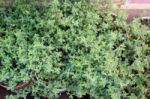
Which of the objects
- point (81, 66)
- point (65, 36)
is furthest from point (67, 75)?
point (65, 36)

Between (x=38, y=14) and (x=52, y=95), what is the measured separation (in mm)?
493

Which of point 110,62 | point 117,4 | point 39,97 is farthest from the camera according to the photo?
point 117,4

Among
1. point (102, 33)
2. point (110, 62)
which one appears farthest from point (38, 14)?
point (110, 62)

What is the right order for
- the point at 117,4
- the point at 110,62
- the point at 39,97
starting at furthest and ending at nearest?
the point at 117,4 < the point at 39,97 < the point at 110,62

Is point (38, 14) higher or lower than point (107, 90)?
higher

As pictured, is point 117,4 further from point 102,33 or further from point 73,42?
point 73,42

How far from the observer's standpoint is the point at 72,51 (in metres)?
1.90

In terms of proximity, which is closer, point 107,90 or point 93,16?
point 107,90

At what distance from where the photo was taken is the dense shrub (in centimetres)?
184

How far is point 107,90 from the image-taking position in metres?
1.85

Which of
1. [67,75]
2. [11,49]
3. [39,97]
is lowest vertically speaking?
[39,97]

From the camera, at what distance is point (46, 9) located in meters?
2.02

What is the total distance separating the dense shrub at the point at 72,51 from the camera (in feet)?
6.04

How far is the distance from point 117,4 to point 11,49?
76cm
